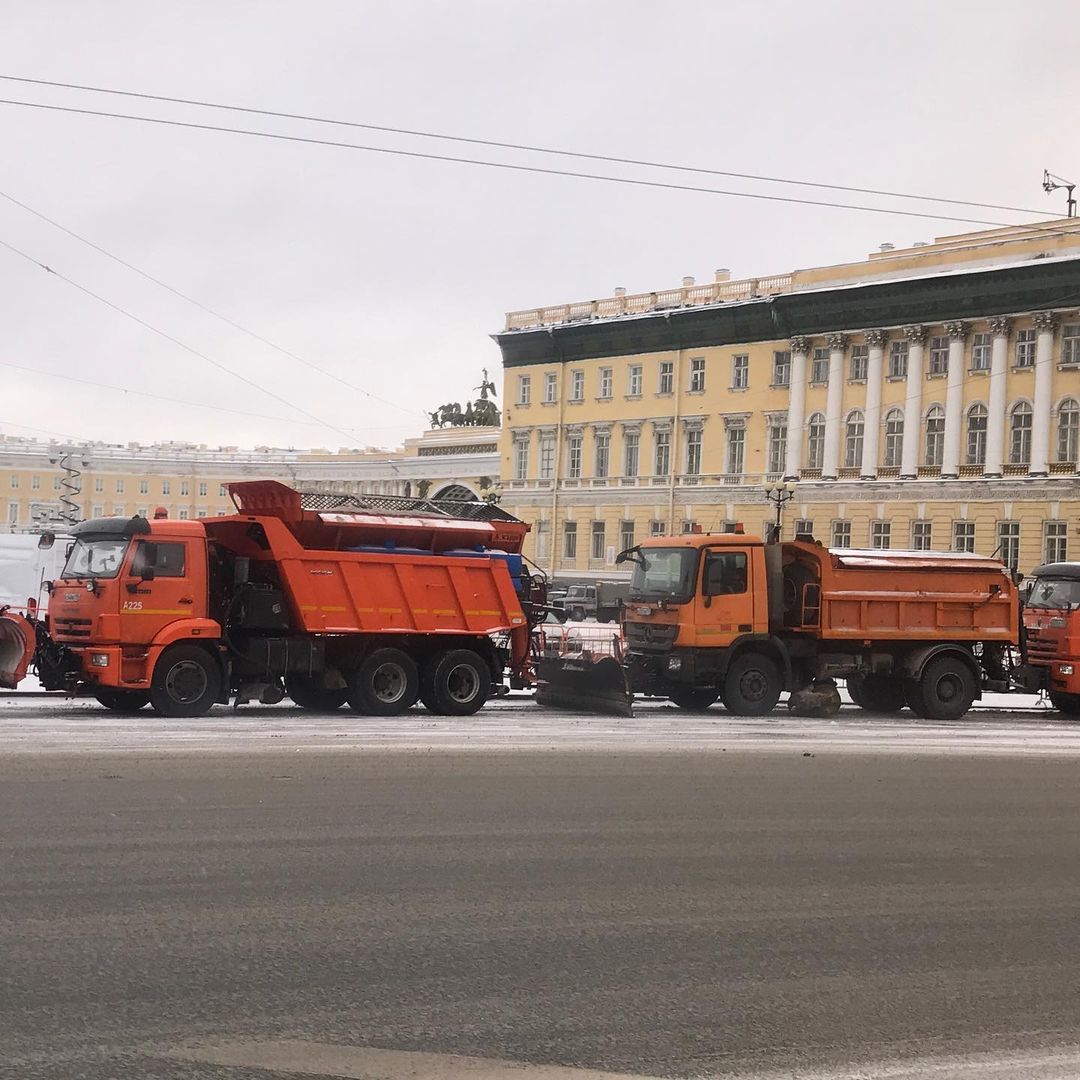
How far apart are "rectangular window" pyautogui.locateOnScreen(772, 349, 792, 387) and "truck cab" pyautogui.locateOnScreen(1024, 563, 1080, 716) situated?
45.2m

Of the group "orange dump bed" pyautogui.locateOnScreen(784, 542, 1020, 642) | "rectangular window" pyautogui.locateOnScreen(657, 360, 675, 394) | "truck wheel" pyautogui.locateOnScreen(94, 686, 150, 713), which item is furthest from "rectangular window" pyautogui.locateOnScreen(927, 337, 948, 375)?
"truck wheel" pyautogui.locateOnScreen(94, 686, 150, 713)

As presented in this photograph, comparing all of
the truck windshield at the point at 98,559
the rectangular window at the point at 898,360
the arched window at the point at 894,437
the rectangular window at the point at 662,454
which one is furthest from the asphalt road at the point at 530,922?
the rectangular window at the point at 662,454

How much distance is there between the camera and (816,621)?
24.8 m

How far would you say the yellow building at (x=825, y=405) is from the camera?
206ft

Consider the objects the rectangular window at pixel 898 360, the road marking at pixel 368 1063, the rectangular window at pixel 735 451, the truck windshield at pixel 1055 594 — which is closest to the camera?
the road marking at pixel 368 1063

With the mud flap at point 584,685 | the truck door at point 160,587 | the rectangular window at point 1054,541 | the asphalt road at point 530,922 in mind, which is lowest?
the asphalt road at point 530,922

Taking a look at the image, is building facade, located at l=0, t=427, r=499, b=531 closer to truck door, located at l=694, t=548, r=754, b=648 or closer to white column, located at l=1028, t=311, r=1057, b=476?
white column, located at l=1028, t=311, r=1057, b=476

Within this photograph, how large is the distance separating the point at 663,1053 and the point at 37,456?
5591 inches

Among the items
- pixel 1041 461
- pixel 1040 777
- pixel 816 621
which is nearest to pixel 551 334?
pixel 1041 461

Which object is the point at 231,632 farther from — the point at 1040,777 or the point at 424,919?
the point at 424,919

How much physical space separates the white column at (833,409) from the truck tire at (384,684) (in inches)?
1987

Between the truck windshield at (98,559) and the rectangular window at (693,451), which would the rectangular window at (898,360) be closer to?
the rectangular window at (693,451)

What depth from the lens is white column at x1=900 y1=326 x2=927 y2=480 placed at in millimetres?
67000

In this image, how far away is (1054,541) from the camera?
62.2 metres
